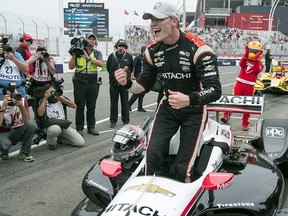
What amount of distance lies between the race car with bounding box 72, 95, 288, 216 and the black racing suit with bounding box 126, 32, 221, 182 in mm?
125

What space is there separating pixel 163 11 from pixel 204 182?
1333 mm

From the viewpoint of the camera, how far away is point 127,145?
351cm

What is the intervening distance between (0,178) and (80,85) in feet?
8.39

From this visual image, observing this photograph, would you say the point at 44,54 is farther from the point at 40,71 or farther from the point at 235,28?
the point at 235,28

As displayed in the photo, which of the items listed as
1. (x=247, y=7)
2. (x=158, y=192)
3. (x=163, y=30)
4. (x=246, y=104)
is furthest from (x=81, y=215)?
(x=247, y=7)

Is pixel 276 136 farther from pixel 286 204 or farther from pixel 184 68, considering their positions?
pixel 184 68

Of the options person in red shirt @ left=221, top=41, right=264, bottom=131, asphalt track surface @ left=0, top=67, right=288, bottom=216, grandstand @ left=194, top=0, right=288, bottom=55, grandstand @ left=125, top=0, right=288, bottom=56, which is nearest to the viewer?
asphalt track surface @ left=0, top=67, right=288, bottom=216

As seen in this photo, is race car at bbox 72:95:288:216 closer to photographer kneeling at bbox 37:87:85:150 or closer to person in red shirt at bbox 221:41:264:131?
photographer kneeling at bbox 37:87:85:150

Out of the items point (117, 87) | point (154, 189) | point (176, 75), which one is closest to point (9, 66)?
point (117, 87)

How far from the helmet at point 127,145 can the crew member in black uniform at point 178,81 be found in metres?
0.37

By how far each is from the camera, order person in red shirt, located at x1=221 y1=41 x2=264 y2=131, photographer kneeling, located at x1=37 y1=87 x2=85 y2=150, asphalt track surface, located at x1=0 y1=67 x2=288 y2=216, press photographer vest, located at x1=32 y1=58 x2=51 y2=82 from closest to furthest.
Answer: asphalt track surface, located at x1=0 y1=67 x2=288 y2=216 < photographer kneeling, located at x1=37 y1=87 x2=85 y2=150 < press photographer vest, located at x1=32 y1=58 x2=51 y2=82 < person in red shirt, located at x1=221 y1=41 x2=264 y2=131

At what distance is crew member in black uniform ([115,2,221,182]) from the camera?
2.94 meters

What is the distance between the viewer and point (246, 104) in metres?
4.70

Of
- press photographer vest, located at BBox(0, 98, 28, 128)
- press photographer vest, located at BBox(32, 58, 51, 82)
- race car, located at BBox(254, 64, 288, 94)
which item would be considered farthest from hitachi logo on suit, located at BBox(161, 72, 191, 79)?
race car, located at BBox(254, 64, 288, 94)
